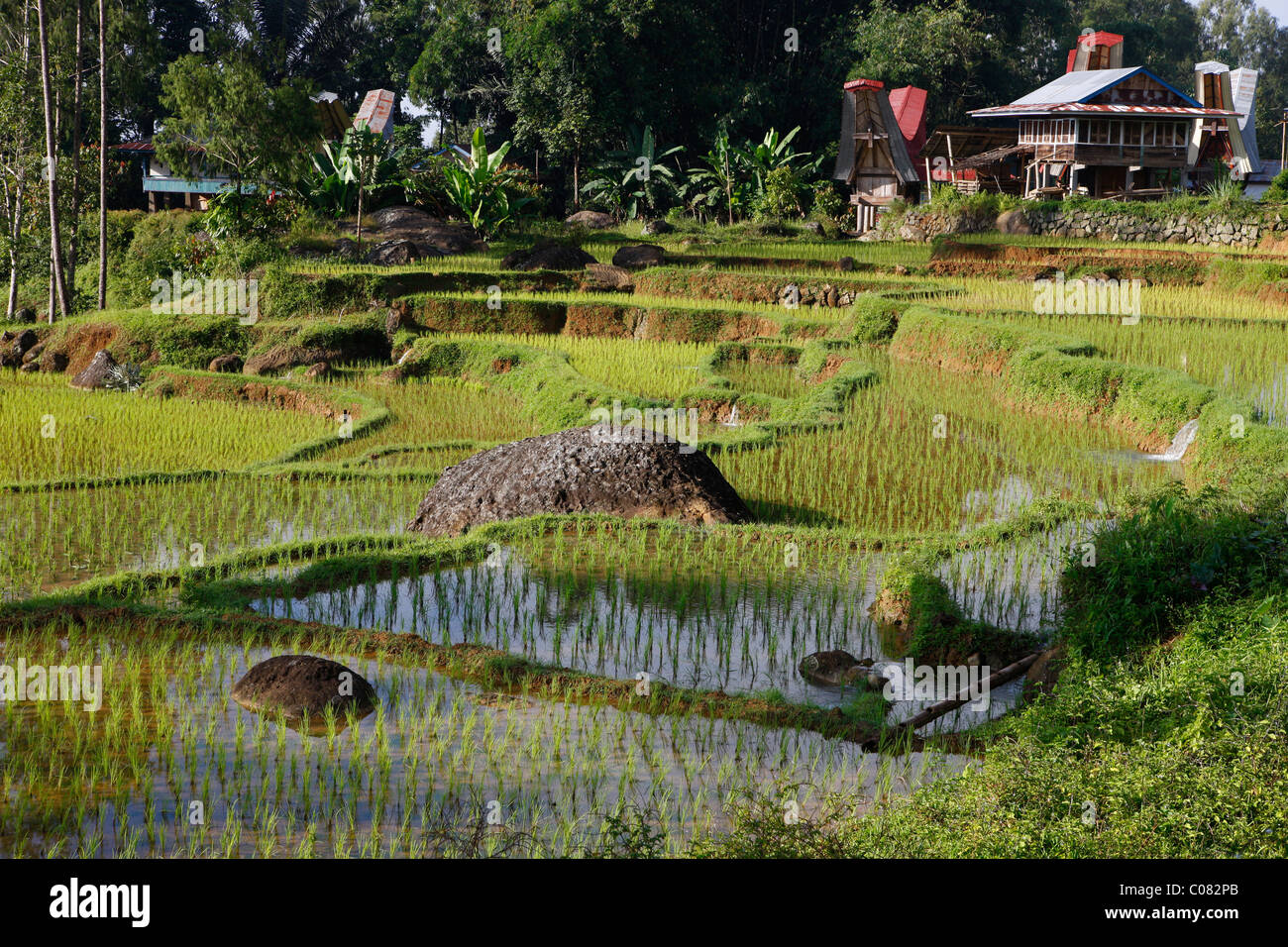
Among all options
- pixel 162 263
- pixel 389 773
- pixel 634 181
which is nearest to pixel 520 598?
pixel 389 773

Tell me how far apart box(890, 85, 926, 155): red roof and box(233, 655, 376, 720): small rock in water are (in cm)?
2954

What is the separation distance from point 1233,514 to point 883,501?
10.3ft

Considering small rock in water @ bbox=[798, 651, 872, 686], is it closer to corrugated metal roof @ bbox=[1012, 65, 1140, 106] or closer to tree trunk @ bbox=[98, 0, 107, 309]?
tree trunk @ bbox=[98, 0, 107, 309]

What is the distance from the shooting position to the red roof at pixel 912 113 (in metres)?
32.2

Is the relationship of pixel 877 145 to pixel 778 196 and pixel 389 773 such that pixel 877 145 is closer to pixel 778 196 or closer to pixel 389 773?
pixel 778 196

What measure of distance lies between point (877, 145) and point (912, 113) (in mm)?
1808

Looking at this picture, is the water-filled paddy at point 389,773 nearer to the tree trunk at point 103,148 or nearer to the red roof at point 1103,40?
the tree trunk at point 103,148

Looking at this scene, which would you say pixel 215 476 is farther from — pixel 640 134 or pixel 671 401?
pixel 640 134

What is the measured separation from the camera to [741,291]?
2008cm

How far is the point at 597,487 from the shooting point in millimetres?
8336

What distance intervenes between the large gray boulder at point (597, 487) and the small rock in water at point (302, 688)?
3049 mm

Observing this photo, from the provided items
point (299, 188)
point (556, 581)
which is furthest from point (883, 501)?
point (299, 188)

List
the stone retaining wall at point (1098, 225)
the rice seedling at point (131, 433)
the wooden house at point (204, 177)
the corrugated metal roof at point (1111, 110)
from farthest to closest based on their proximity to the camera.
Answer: the wooden house at point (204, 177) < the corrugated metal roof at point (1111, 110) < the stone retaining wall at point (1098, 225) < the rice seedling at point (131, 433)

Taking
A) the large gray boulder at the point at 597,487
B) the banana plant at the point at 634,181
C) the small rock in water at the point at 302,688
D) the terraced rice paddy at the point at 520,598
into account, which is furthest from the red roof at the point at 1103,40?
the small rock in water at the point at 302,688
